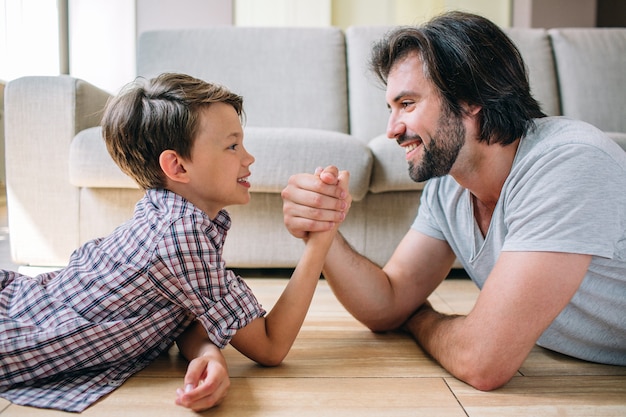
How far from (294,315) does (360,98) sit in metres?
1.60

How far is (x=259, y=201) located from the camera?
5.88 feet

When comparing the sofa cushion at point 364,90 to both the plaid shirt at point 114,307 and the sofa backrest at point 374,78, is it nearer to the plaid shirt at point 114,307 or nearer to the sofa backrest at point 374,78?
the sofa backrest at point 374,78

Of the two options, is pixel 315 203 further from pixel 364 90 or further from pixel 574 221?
pixel 364 90

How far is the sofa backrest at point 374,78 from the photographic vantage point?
2301 mm

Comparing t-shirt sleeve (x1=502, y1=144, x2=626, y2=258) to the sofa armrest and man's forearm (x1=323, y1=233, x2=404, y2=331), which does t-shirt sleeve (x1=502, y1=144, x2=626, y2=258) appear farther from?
the sofa armrest

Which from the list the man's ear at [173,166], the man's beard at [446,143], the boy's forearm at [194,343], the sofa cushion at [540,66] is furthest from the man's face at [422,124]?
the sofa cushion at [540,66]

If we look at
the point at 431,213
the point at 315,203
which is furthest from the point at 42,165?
the point at 431,213

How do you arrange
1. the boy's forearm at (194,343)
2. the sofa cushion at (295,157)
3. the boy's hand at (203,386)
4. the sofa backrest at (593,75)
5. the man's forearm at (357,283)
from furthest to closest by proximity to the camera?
1. the sofa backrest at (593,75)
2. the sofa cushion at (295,157)
3. the man's forearm at (357,283)
4. the boy's forearm at (194,343)
5. the boy's hand at (203,386)

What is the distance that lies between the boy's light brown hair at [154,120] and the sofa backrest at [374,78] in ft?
4.54

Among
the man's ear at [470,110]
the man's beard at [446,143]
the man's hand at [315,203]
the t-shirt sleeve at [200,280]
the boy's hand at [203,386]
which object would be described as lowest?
the boy's hand at [203,386]

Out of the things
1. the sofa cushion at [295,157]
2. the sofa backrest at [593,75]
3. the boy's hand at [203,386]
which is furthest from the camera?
the sofa backrest at [593,75]

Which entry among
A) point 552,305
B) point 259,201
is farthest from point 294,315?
point 259,201

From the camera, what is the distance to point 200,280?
857 millimetres

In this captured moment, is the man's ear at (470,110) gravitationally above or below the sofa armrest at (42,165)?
above
